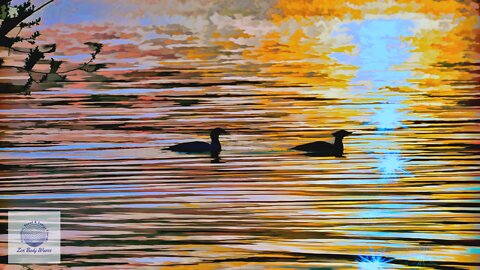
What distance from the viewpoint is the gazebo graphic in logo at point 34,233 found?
12.6m

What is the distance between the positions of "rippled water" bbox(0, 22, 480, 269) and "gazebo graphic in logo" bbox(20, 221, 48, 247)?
0.22 m

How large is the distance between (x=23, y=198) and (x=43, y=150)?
526 centimetres

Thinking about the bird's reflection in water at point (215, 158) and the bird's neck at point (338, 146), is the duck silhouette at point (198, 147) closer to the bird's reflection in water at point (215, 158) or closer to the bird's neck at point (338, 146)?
the bird's reflection in water at point (215, 158)

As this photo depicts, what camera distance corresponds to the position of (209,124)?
82.4ft

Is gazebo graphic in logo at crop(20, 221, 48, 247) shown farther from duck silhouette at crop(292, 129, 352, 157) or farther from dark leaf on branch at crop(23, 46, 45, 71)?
duck silhouette at crop(292, 129, 352, 157)

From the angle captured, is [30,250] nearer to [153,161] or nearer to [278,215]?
[278,215]

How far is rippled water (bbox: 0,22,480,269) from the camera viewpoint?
40.6 feet

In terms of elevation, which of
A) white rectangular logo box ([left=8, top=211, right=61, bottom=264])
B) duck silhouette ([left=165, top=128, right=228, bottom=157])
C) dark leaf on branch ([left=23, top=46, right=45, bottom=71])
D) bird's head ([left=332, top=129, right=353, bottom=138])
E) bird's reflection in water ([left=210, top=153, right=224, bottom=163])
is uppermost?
bird's head ([left=332, top=129, right=353, bottom=138])

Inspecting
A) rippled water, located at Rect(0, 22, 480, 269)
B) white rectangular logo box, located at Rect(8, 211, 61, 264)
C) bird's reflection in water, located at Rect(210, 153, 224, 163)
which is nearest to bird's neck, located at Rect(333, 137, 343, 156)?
rippled water, located at Rect(0, 22, 480, 269)

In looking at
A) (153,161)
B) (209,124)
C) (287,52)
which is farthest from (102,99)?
(287,52)

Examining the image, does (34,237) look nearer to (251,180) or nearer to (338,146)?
(251,180)

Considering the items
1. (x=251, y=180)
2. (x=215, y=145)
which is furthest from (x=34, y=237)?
(x=215, y=145)

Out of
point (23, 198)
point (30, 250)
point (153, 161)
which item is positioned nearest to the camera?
point (30, 250)

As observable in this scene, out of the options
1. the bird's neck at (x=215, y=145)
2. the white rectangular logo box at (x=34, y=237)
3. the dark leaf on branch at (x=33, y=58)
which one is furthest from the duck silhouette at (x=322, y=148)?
the dark leaf on branch at (x=33, y=58)
